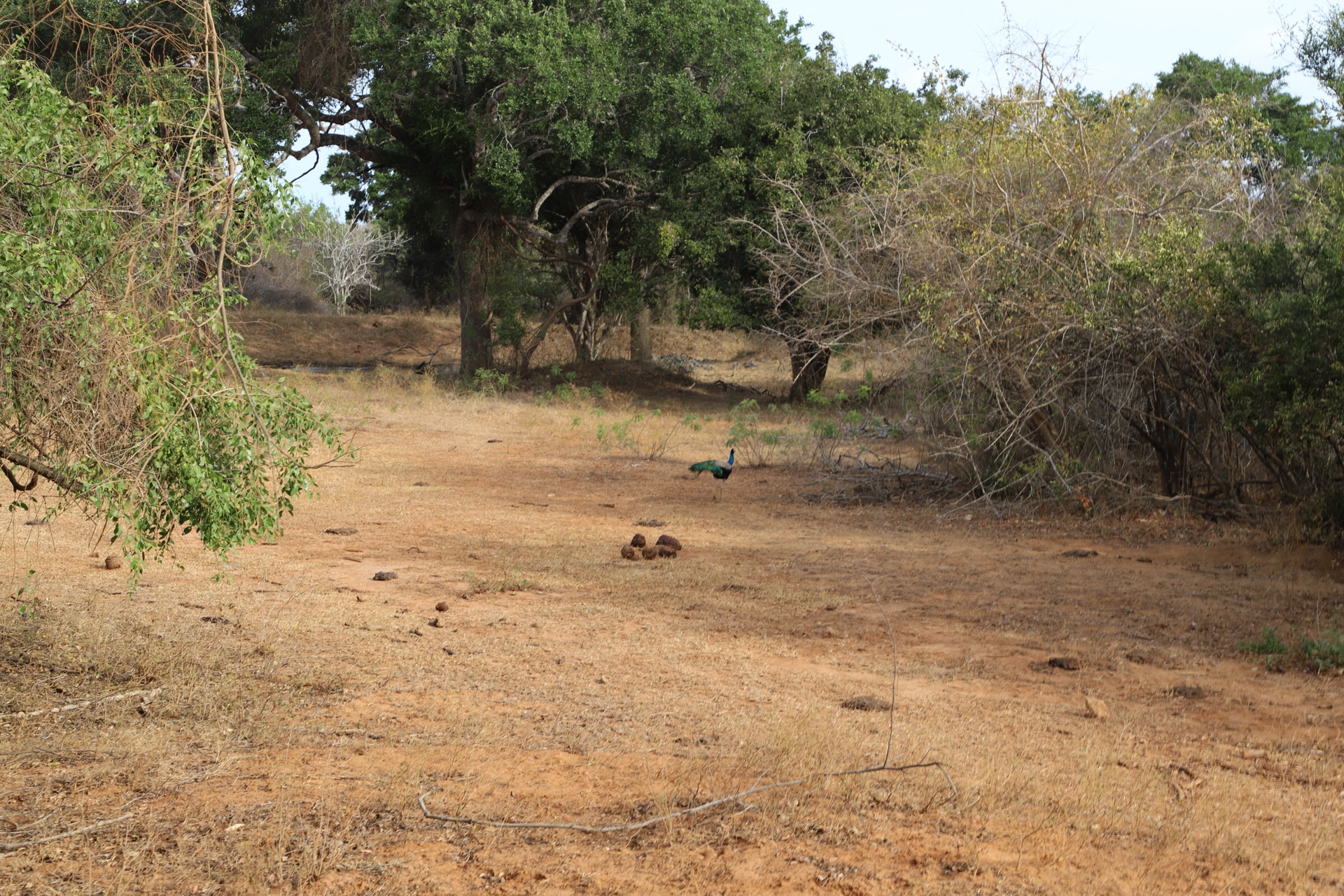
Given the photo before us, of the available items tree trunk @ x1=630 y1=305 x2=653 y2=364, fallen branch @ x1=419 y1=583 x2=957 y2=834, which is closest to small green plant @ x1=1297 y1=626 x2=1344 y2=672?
fallen branch @ x1=419 y1=583 x2=957 y2=834

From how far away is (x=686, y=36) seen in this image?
1970 cm

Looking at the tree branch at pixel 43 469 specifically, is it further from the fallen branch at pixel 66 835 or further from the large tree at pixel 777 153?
the large tree at pixel 777 153

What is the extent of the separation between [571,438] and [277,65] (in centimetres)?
811

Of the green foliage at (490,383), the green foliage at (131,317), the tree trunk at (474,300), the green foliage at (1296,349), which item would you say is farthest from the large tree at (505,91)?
the green foliage at (131,317)

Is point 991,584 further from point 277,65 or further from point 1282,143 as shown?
point 1282,143

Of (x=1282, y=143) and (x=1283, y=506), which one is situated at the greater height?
(x=1282, y=143)

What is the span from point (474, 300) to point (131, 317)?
18884mm

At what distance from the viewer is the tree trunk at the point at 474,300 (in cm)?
2236

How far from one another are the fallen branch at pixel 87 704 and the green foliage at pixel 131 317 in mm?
724

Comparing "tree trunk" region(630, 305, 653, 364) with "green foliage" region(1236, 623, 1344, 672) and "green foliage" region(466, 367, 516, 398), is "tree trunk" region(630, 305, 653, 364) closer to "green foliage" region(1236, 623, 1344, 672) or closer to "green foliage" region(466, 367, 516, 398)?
"green foliage" region(466, 367, 516, 398)

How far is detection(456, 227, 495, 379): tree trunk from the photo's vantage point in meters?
22.4

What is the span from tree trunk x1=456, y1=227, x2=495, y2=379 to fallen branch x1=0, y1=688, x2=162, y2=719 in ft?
58.5

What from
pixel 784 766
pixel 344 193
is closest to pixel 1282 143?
pixel 344 193

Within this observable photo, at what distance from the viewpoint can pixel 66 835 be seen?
352cm
